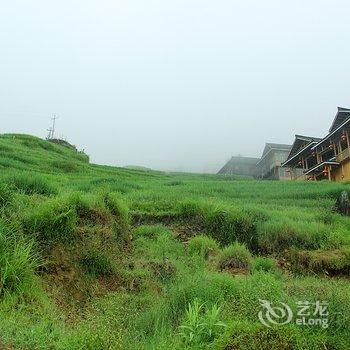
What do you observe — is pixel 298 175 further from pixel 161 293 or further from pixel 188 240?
pixel 161 293

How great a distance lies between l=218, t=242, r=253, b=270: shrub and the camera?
416 inches

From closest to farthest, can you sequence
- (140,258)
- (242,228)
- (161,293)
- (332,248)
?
(161,293) < (140,258) < (332,248) < (242,228)

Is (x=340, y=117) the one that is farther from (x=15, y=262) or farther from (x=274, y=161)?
(x=15, y=262)

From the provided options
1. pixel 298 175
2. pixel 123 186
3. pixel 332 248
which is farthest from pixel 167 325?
pixel 298 175

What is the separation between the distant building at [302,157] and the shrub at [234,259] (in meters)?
33.4

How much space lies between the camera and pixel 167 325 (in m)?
6.44

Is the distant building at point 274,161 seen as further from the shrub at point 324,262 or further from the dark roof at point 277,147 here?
the shrub at point 324,262

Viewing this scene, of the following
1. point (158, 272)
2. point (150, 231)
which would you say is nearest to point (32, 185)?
point (150, 231)

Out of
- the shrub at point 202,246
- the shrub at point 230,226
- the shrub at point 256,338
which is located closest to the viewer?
the shrub at point 256,338

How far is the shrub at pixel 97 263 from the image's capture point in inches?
336

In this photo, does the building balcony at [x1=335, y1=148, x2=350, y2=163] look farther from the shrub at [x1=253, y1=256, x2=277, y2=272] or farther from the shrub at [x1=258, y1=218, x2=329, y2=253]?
the shrub at [x1=253, y1=256, x2=277, y2=272]

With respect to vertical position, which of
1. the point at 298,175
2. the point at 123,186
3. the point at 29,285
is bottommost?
the point at 29,285

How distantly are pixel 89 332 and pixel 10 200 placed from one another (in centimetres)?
433

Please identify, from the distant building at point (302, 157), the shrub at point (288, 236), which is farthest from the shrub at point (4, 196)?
the distant building at point (302, 157)
